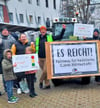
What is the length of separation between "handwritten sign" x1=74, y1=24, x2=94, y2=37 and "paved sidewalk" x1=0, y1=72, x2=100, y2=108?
4.99ft

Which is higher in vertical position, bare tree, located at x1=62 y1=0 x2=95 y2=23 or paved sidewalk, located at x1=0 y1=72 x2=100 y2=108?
bare tree, located at x1=62 y1=0 x2=95 y2=23

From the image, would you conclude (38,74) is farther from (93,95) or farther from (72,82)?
(93,95)

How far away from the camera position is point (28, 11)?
124ft

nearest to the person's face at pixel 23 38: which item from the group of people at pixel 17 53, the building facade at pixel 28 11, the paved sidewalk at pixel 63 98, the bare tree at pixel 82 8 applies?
the group of people at pixel 17 53

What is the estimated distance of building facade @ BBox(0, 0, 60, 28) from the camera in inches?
1261

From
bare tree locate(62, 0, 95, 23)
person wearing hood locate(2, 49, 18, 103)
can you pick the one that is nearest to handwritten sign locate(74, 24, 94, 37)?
person wearing hood locate(2, 49, 18, 103)

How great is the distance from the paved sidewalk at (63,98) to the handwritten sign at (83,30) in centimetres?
152

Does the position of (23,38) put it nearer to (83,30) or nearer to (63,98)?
(63,98)

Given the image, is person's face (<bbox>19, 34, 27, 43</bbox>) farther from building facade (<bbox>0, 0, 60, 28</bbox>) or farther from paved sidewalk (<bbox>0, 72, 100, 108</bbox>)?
building facade (<bbox>0, 0, 60, 28</bbox>)

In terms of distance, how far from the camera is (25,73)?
22.4ft

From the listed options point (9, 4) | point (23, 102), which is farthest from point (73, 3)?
point (23, 102)

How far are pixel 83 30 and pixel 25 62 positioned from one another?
2.19m

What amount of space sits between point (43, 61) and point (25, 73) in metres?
1.02

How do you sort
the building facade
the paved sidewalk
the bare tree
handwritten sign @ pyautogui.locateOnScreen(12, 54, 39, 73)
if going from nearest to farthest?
1. the paved sidewalk
2. handwritten sign @ pyautogui.locateOnScreen(12, 54, 39, 73)
3. the bare tree
4. the building facade
